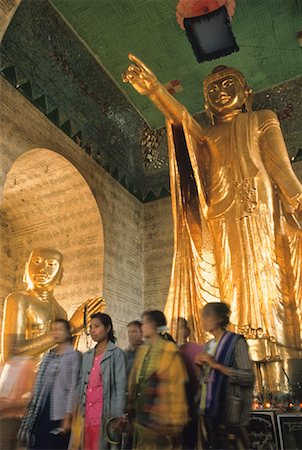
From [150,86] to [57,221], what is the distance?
2.53 meters

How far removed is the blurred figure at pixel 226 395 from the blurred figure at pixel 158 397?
0.31 feet

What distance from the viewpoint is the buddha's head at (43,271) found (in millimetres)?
3918

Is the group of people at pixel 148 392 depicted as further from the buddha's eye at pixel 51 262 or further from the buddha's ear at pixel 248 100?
the buddha's ear at pixel 248 100

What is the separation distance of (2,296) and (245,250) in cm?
331

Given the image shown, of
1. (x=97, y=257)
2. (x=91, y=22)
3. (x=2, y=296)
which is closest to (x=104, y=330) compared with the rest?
(x=97, y=257)

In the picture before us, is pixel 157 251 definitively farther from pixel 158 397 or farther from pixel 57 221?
pixel 158 397

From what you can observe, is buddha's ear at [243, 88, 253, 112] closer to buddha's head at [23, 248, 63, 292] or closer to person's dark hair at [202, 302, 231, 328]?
buddha's head at [23, 248, 63, 292]

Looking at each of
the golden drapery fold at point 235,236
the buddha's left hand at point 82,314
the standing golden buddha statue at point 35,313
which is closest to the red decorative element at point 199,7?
the golden drapery fold at point 235,236

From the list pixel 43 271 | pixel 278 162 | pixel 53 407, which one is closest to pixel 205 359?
pixel 53 407

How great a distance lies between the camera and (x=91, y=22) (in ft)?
18.6

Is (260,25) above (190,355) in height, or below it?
above

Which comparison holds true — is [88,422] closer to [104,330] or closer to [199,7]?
[104,330]

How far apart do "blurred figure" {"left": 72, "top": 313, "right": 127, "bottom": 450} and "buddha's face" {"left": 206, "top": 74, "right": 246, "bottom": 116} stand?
3.23 meters

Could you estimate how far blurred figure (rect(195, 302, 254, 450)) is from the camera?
173 cm
